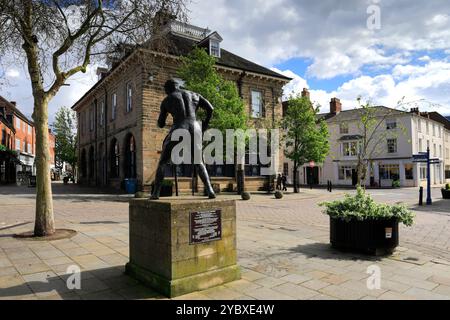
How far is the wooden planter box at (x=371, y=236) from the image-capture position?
254 inches

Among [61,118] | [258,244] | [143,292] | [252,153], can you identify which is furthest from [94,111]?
[143,292]

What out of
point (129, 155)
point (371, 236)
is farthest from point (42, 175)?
point (129, 155)

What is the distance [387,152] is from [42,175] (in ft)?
129

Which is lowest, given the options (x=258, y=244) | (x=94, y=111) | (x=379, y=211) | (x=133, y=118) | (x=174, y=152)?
(x=258, y=244)

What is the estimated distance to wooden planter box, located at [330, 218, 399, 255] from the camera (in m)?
6.46

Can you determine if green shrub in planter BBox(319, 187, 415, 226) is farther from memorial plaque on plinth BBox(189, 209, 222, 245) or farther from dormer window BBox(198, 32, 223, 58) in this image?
dormer window BBox(198, 32, 223, 58)

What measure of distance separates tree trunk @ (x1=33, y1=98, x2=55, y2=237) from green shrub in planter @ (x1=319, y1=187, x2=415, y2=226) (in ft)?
21.5

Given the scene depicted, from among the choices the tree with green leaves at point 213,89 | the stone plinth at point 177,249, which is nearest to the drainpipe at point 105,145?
the tree with green leaves at point 213,89

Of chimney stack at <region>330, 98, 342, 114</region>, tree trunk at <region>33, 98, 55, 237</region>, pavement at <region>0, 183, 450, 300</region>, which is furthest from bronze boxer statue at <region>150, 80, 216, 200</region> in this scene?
chimney stack at <region>330, 98, 342, 114</region>

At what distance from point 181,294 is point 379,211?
4.22 m

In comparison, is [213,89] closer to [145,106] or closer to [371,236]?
[145,106]

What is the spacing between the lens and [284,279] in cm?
503

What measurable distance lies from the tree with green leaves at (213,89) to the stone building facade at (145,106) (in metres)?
1.96

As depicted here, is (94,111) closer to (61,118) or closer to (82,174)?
(82,174)
